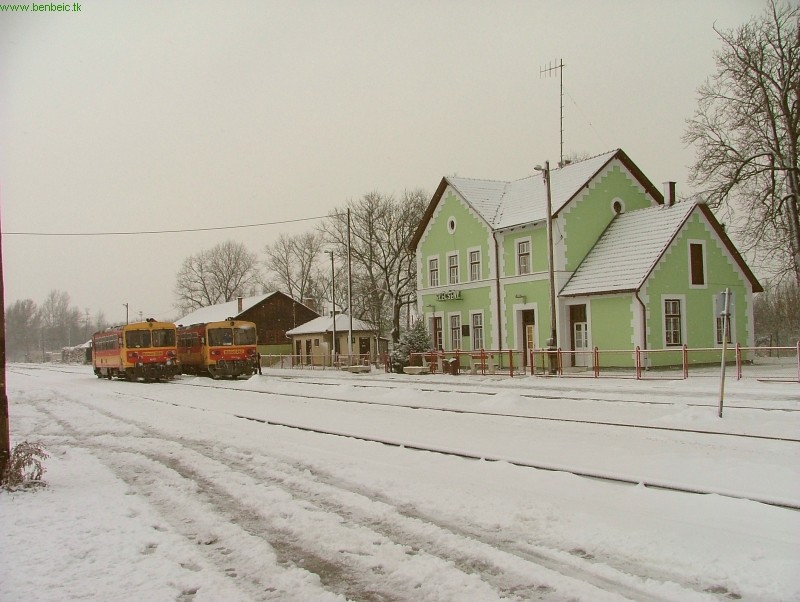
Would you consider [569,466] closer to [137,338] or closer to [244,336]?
[244,336]

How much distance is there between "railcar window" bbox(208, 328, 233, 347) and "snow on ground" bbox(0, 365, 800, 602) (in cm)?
2019

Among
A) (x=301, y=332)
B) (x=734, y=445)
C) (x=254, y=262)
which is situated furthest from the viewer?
(x=254, y=262)

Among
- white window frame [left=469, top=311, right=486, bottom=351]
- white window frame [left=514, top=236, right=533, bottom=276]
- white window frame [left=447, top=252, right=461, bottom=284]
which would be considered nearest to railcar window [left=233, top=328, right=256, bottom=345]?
white window frame [left=447, top=252, right=461, bottom=284]

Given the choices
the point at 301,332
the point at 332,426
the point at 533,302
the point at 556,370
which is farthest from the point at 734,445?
the point at 301,332

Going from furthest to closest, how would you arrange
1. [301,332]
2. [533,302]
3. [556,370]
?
[301,332] → [533,302] → [556,370]

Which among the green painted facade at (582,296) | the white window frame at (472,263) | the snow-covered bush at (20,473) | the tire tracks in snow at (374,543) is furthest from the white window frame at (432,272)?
the snow-covered bush at (20,473)

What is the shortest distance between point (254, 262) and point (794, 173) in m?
79.2

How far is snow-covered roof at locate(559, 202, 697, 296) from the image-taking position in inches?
1129

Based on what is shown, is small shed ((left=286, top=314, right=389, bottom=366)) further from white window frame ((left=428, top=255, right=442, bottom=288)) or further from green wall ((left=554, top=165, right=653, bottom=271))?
green wall ((left=554, top=165, right=653, bottom=271))

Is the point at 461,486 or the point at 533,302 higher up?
the point at 533,302

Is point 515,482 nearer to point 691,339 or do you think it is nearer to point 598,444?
point 598,444

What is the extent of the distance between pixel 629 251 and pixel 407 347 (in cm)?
1189

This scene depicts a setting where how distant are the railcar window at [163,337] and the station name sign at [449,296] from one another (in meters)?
14.5

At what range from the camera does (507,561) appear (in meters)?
5.66
